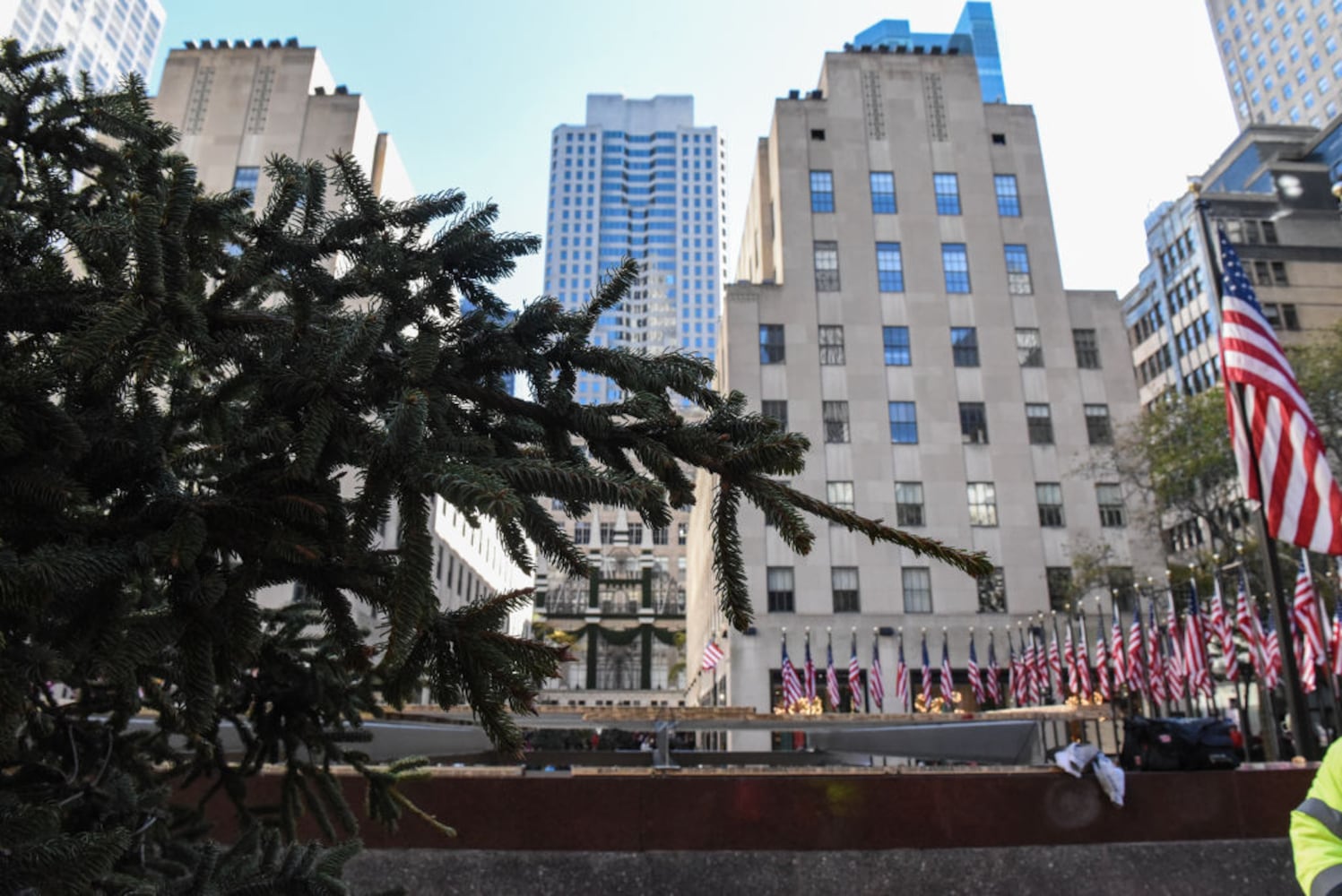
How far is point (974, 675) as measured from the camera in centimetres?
3922

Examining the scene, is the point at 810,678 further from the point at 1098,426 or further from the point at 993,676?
the point at 1098,426

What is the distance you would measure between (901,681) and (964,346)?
1909 cm

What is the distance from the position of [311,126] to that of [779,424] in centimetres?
5589

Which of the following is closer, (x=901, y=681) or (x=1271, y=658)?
(x=1271, y=658)

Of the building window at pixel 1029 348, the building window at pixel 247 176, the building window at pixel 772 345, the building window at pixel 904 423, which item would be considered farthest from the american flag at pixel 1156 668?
the building window at pixel 247 176

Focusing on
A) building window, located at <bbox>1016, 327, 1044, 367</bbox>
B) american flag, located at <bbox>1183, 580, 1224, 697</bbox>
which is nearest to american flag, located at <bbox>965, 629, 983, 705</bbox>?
american flag, located at <bbox>1183, 580, 1224, 697</bbox>

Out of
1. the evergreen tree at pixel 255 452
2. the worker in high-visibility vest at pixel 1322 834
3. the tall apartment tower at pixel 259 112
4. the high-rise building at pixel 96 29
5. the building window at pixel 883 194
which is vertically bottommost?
the worker in high-visibility vest at pixel 1322 834

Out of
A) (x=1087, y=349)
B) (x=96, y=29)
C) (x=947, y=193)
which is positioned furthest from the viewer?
(x=96, y=29)

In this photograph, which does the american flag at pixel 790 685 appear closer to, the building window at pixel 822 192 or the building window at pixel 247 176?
the building window at pixel 822 192

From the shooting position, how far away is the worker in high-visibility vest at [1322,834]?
3826 mm

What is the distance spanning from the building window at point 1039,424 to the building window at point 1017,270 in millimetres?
6948

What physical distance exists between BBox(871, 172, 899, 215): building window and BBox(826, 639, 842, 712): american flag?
2493cm

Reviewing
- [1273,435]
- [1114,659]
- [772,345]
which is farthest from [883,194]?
[1273,435]

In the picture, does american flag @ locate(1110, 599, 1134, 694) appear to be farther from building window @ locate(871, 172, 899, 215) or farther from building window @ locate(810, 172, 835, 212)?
building window @ locate(810, 172, 835, 212)
